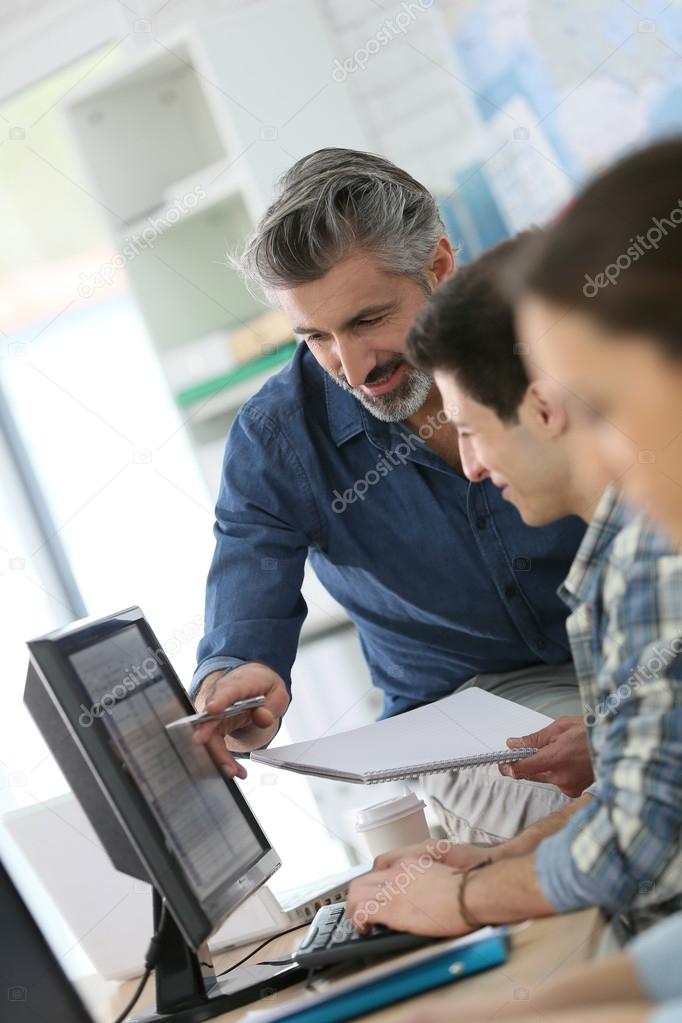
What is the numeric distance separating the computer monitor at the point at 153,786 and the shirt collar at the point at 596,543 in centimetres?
43

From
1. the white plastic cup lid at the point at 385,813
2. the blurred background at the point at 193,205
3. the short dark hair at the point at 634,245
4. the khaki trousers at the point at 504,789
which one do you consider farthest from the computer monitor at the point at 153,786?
the blurred background at the point at 193,205

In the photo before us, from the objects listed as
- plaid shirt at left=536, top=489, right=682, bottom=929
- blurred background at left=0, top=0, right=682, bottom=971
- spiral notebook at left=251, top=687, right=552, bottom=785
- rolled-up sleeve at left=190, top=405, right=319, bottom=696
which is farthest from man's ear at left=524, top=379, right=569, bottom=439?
blurred background at left=0, top=0, right=682, bottom=971

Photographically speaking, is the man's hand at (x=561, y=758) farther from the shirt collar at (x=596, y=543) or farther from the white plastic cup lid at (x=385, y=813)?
the shirt collar at (x=596, y=543)

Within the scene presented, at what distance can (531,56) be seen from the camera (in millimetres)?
2742

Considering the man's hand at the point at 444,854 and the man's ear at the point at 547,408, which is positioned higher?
the man's ear at the point at 547,408

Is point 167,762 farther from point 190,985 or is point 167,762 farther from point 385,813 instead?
point 385,813

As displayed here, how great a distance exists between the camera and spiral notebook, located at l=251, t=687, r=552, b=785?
3.92ft

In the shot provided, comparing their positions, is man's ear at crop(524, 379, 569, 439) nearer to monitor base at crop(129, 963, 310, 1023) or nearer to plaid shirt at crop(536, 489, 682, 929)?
plaid shirt at crop(536, 489, 682, 929)

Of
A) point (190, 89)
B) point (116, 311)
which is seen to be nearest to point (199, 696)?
point (190, 89)

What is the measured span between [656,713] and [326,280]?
991 millimetres

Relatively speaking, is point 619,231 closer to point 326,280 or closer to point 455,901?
point 455,901

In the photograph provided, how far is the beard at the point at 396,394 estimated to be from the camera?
1717 mm

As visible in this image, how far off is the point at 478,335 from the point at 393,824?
693mm

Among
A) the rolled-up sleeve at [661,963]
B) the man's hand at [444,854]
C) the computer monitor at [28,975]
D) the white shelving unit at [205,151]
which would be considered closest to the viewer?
the rolled-up sleeve at [661,963]
